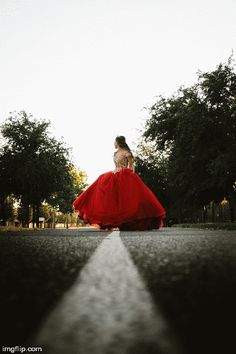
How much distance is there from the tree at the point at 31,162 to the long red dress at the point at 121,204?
2827 cm

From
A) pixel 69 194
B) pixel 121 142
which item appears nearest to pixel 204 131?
pixel 121 142

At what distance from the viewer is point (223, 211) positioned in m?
54.3

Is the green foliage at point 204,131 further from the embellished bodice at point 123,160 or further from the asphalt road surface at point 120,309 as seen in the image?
the asphalt road surface at point 120,309

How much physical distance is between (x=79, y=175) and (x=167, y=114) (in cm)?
6931

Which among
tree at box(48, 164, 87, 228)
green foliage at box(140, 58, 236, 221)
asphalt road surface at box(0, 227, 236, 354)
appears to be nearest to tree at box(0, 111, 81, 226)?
tree at box(48, 164, 87, 228)

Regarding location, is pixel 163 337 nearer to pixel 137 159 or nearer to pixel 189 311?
pixel 189 311

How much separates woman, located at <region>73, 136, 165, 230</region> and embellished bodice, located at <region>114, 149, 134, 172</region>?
0.12m

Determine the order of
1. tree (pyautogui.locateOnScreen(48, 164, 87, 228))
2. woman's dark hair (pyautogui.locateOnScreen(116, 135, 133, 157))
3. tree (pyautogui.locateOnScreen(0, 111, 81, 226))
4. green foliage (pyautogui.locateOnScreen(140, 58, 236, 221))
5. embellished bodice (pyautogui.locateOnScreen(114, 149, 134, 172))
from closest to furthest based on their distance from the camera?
embellished bodice (pyautogui.locateOnScreen(114, 149, 134, 172))
woman's dark hair (pyautogui.locateOnScreen(116, 135, 133, 157))
green foliage (pyautogui.locateOnScreen(140, 58, 236, 221))
tree (pyautogui.locateOnScreen(0, 111, 81, 226))
tree (pyautogui.locateOnScreen(48, 164, 87, 228))

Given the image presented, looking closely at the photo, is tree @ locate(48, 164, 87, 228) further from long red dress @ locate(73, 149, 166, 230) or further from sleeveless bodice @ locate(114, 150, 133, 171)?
long red dress @ locate(73, 149, 166, 230)

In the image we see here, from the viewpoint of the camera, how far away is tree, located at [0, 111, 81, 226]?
1603 inches

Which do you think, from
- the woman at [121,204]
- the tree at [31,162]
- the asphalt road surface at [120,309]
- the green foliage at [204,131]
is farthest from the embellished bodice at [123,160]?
the tree at [31,162]

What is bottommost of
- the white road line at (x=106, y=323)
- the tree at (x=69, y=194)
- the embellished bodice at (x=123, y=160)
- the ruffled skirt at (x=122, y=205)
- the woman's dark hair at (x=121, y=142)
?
the white road line at (x=106, y=323)

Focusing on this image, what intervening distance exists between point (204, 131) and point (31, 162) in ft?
58.2

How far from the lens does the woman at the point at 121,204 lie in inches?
448
